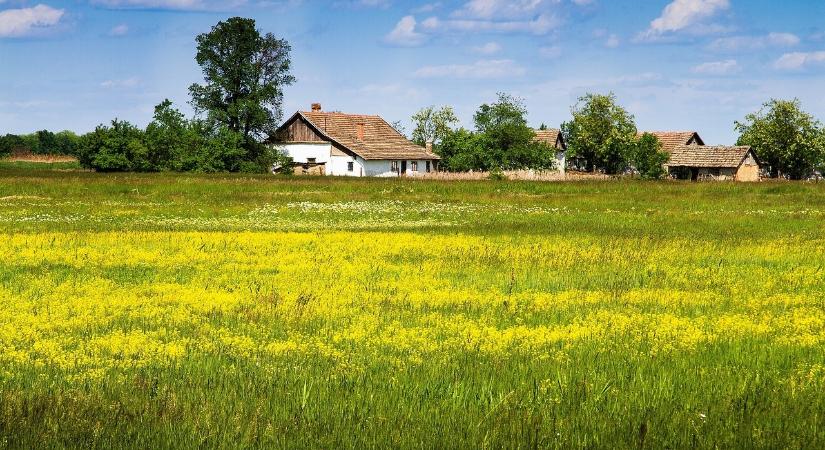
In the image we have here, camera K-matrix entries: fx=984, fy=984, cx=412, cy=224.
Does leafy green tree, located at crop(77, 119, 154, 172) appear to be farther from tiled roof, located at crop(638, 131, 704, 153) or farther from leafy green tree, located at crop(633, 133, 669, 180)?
tiled roof, located at crop(638, 131, 704, 153)

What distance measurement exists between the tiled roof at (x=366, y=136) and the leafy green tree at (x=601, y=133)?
26.2m

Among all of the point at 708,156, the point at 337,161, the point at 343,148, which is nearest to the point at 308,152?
the point at 337,161

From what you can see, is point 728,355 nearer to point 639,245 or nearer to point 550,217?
point 639,245

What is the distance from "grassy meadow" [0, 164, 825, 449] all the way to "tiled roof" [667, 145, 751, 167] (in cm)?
9274

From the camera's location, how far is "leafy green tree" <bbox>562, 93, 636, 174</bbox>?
128 meters

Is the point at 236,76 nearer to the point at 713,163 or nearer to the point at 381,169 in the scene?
the point at 381,169

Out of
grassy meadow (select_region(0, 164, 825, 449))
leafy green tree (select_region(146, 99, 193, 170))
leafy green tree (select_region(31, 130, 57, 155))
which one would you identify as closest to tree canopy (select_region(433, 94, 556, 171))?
leafy green tree (select_region(146, 99, 193, 170))

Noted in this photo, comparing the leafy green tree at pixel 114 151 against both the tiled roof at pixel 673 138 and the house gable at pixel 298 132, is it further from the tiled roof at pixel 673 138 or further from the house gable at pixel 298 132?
the tiled roof at pixel 673 138

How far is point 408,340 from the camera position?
13867mm

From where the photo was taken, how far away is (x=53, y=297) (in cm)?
1766

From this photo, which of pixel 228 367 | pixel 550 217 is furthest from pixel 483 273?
pixel 550 217

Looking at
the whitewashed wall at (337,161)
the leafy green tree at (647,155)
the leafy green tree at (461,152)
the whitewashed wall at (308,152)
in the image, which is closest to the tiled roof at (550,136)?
the leafy green tree at (647,155)

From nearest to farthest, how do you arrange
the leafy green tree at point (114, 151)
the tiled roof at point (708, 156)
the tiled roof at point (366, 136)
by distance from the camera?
the leafy green tree at point (114, 151), the tiled roof at point (366, 136), the tiled roof at point (708, 156)

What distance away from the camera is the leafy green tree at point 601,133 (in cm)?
12825
